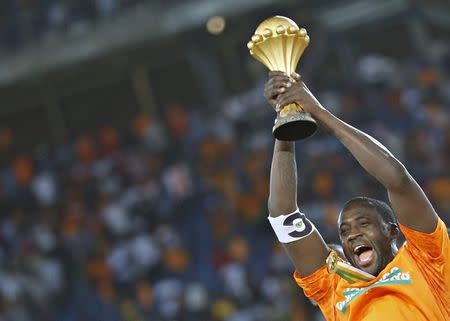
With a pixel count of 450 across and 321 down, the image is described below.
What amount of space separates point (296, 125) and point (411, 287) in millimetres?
693

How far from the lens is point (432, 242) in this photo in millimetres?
3361

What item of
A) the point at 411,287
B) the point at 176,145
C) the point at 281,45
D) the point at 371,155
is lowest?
the point at 411,287

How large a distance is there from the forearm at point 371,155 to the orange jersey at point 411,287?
7.8 inches

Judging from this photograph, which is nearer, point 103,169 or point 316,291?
point 316,291

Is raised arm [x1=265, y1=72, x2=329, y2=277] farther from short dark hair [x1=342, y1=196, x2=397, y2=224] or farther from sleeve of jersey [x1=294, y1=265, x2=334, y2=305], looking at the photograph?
short dark hair [x1=342, y1=196, x2=397, y2=224]

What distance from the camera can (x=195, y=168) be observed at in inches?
538

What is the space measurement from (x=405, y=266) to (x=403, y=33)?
14.9m

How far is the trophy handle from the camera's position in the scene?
3377 mm

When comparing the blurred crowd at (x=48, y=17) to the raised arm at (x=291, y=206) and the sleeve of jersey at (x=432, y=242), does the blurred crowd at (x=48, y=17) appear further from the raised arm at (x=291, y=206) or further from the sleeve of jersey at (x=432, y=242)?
the sleeve of jersey at (x=432, y=242)

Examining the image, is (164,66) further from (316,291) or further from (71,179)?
(316,291)

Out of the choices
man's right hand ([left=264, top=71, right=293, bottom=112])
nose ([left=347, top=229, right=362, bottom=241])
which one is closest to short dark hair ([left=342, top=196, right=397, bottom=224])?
nose ([left=347, top=229, right=362, bottom=241])

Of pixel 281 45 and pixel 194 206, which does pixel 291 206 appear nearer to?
pixel 281 45

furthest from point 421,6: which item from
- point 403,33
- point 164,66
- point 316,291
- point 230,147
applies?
point 316,291

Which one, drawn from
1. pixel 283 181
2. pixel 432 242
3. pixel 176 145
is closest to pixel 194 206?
pixel 176 145
